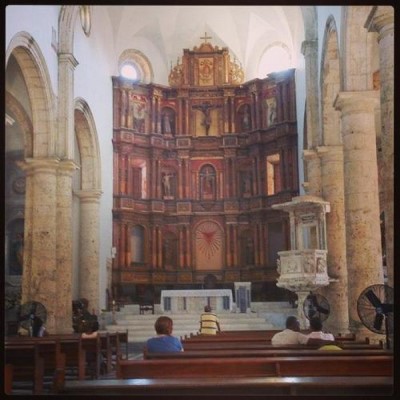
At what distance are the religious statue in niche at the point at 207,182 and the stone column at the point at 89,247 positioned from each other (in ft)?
22.8

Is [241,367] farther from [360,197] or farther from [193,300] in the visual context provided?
[193,300]

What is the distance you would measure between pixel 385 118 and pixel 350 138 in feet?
14.4

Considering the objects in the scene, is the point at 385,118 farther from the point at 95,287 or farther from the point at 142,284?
the point at 142,284

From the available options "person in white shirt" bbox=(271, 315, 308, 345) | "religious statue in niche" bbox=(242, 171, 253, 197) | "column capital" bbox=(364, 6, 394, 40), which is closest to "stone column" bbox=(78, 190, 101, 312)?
"religious statue in niche" bbox=(242, 171, 253, 197)

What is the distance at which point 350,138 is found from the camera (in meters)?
14.3

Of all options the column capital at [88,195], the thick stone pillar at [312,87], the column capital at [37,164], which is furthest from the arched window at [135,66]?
the column capital at [37,164]

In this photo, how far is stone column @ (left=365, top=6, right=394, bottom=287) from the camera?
31.7 ft

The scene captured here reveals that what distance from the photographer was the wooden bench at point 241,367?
700 cm

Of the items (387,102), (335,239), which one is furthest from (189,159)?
(387,102)

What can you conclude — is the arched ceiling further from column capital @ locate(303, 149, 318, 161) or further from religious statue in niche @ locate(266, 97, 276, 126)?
column capital @ locate(303, 149, 318, 161)

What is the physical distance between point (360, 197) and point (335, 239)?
4246 millimetres

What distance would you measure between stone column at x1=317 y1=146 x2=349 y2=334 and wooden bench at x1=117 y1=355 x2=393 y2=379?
33.8 feet

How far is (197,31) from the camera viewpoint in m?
33.1
